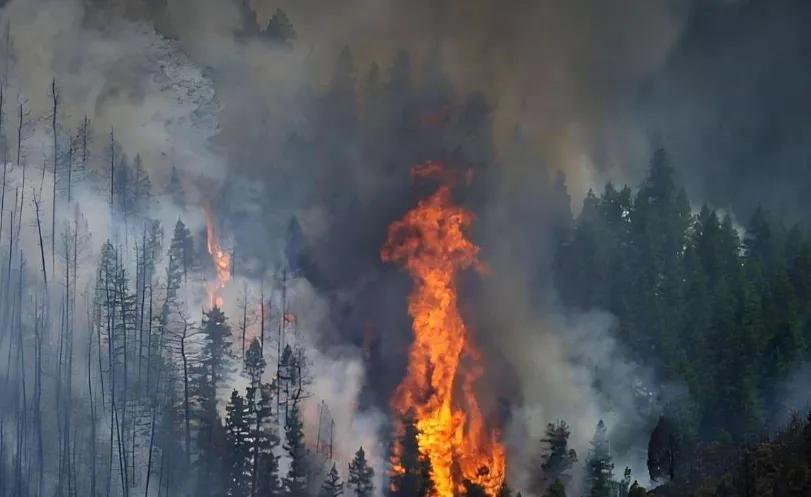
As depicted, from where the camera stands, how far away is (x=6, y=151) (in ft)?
323

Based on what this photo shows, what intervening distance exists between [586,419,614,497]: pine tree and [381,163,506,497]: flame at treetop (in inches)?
343

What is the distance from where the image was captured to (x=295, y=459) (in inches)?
3066

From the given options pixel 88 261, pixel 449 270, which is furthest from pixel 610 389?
pixel 88 261

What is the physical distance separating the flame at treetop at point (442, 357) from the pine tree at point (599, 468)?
870 cm

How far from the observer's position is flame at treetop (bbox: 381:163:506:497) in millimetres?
81562

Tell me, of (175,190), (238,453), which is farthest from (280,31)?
(238,453)

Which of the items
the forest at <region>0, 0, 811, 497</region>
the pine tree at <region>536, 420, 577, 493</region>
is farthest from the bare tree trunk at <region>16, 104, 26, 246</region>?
the pine tree at <region>536, 420, 577, 493</region>

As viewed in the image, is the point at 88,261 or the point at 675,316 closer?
the point at 675,316

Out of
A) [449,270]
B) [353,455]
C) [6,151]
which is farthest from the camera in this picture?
[6,151]

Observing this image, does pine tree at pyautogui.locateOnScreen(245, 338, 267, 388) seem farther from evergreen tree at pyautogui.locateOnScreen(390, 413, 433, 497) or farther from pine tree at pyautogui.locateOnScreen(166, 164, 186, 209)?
pine tree at pyautogui.locateOnScreen(166, 164, 186, 209)

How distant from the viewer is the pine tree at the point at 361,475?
76.3 m

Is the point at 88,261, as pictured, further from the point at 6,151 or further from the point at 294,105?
the point at 294,105

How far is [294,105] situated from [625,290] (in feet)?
148

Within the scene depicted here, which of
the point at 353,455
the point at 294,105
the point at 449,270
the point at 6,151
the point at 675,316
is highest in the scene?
the point at 294,105
